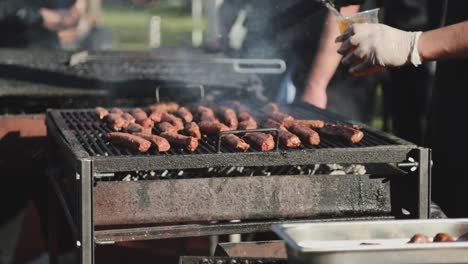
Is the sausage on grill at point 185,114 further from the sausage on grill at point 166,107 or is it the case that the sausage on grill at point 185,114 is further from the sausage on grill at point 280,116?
the sausage on grill at point 280,116

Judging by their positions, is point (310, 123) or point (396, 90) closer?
point (310, 123)

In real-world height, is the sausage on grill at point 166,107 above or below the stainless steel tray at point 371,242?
above

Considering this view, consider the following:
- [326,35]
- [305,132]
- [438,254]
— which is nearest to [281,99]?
[326,35]

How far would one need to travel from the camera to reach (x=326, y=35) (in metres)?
5.31

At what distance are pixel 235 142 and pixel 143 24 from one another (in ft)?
83.9

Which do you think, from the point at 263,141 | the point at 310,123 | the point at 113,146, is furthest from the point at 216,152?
the point at 310,123

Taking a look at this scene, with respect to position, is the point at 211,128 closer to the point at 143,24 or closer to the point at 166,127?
the point at 166,127

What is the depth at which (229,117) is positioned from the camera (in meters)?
4.06

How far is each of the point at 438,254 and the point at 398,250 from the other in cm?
13

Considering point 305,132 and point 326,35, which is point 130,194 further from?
point 326,35

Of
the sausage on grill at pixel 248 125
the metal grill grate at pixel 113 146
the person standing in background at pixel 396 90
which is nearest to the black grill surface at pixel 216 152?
the metal grill grate at pixel 113 146

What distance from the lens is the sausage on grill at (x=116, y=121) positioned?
3.87 m

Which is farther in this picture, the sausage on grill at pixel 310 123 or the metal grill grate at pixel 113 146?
the sausage on grill at pixel 310 123

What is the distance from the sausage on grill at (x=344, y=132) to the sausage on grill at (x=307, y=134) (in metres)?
0.09
